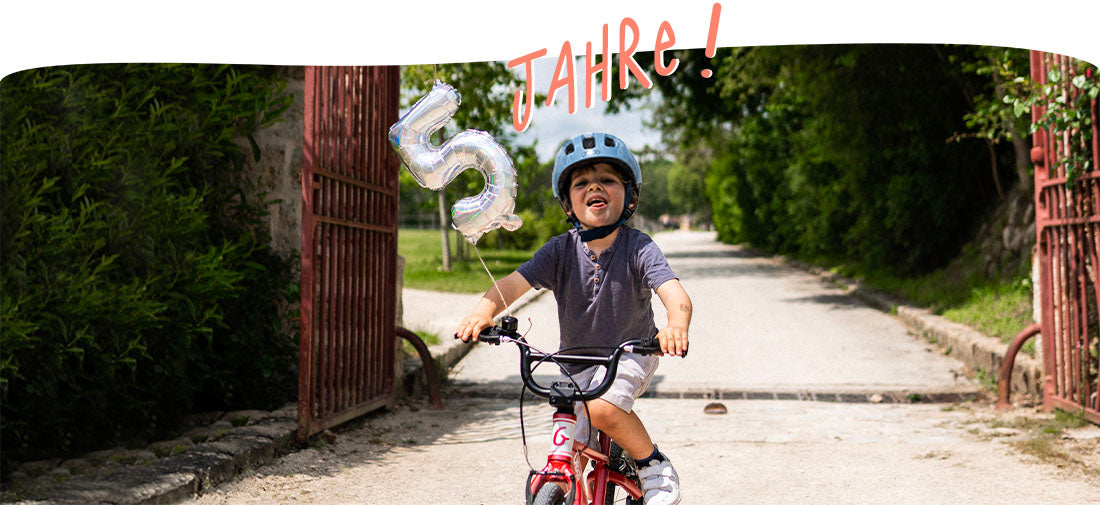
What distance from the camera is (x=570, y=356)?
268 centimetres

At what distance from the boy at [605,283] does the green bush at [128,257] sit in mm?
2013

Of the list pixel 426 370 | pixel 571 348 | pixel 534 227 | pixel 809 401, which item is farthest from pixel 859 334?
pixel 534 227

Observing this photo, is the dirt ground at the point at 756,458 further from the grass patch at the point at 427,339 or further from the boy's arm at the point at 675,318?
the boy's arm at the point at 675,318

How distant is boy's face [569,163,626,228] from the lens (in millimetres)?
3016

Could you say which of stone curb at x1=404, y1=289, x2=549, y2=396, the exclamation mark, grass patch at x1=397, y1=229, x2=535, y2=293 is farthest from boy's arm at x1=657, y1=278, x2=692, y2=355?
grass patch at x1=397, y1=229, x2=535, y2=293

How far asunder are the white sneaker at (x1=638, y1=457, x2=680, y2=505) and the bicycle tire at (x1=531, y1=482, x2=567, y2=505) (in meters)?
0.33

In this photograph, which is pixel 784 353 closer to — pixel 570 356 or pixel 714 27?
pixel 714 27

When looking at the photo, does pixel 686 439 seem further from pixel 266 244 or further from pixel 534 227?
pixel 534 227

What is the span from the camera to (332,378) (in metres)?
5.31

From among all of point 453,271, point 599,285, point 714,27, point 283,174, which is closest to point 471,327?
point 599,285

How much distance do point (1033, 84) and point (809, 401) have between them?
8.48ft

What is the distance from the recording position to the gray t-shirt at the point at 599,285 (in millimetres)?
3059

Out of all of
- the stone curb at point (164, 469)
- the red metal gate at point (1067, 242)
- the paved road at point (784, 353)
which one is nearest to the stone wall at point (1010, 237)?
the paved road at point (784, 353)

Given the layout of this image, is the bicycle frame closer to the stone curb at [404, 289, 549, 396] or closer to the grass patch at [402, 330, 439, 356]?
the stone curb at [404, 289, 549, 396]
